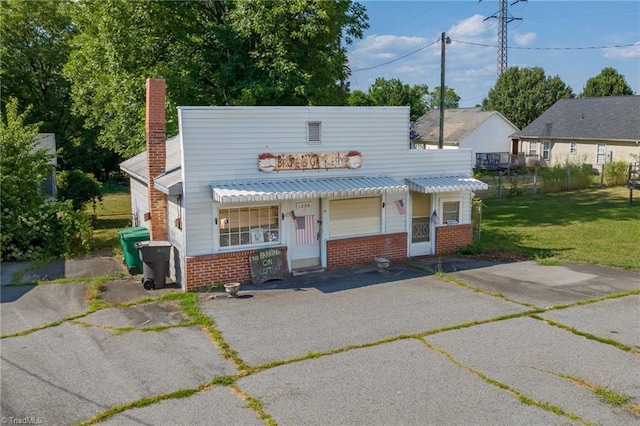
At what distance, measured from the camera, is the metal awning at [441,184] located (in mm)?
14244

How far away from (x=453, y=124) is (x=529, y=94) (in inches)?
515

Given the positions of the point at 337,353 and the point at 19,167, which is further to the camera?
the point at 19,167

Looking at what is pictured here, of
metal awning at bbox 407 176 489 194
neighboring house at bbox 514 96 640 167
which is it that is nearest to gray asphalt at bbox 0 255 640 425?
metal awning at bbox 407 176 489 194

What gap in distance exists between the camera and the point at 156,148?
44.1ft

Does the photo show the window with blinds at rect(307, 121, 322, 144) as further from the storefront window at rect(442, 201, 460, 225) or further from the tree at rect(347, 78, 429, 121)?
the tree at rect(347, 78, 429, 121)

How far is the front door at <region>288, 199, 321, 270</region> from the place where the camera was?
1348 cm

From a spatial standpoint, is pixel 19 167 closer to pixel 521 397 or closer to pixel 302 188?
pixel 302 188

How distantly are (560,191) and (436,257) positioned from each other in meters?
18.5

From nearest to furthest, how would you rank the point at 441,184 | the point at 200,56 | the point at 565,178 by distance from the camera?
the point at 441,184
the point at 200,56
the point at 565,178

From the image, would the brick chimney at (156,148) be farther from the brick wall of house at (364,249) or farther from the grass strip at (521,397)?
the grass strip at (521,397)

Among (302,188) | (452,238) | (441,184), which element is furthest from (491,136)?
(302,188)

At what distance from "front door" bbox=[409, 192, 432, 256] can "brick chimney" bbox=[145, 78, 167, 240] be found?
22.3 ft

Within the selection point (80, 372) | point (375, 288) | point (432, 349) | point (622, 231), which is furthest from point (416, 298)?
point (622, 231)

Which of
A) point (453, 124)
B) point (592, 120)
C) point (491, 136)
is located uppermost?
point (453, 124)
